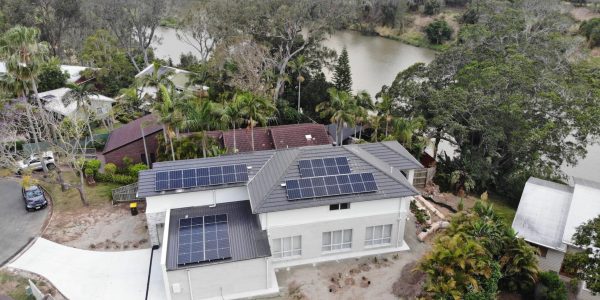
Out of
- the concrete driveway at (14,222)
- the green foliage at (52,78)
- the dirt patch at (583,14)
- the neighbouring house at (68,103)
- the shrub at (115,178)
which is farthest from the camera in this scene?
the dirt patch at (583,14)

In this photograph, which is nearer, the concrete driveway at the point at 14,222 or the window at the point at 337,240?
the window at the point at 337,240

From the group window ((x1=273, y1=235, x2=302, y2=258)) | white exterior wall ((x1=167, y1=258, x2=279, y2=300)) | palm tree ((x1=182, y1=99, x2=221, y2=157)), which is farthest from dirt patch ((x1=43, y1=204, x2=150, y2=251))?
window ((x1=273, y1=235, x2=302, y2=258))

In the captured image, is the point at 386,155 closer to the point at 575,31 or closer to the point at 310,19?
the point at 310,19

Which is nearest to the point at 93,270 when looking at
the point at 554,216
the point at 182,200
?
the point at 182,200

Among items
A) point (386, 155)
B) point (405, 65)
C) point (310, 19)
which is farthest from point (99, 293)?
point (405, 65)

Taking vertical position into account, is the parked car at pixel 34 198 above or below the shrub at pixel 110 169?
below

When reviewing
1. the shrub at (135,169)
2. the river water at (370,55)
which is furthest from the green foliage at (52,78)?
the shrub at (135,169)

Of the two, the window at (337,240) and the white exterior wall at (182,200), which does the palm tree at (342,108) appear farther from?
the white exterior wall at (182,200)
